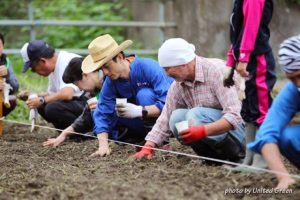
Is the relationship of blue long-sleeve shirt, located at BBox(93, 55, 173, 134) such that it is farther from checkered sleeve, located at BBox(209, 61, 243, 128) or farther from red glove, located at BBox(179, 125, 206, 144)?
red glove, located at BBox(179, 125, 206, 144)

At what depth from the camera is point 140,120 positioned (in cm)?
585

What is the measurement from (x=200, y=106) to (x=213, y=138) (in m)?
0.23

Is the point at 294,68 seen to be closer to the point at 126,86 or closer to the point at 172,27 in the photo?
the point at 126,86

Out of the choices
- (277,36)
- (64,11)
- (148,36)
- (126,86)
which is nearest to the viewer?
(126,86)

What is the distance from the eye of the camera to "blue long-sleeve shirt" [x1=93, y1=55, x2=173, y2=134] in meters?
5.58

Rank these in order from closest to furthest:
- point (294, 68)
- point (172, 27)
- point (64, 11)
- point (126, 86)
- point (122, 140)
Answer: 1. point (294, 68)
2. point (126, 86)
3. point (122, 140)
4. point (172, 27)
5. point (64, 11)

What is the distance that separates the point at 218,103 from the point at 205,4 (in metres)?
5.32

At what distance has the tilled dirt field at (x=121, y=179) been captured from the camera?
12.7 feet

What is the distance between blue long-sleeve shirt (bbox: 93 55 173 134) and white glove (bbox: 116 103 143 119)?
0.15 meters

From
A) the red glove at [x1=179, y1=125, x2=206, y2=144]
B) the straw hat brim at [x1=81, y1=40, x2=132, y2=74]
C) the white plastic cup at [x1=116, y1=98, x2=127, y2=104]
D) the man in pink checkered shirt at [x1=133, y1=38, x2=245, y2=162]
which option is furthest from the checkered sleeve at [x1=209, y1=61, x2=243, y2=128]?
the white plastic cup at [x1=116, y1=98, x2=127, y2=104]

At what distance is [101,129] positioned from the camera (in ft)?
18.6

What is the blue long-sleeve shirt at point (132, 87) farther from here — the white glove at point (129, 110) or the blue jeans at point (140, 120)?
the white glove at point (129, 110)

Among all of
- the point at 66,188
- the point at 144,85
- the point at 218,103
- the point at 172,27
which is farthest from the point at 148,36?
the point at 66,188

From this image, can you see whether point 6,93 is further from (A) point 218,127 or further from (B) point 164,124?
(A) point 218,127
